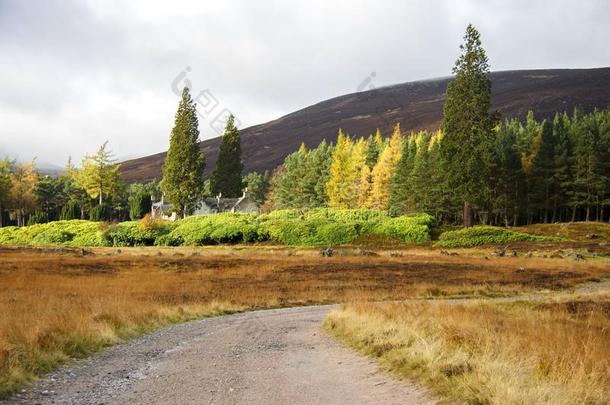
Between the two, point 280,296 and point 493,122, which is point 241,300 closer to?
point 280,296

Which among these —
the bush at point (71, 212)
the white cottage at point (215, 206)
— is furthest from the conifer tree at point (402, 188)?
the bush at point (71, 212)

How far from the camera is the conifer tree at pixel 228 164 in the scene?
91.4m

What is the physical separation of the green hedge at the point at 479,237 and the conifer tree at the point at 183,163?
36.1m

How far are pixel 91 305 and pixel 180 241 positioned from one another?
2008 inches

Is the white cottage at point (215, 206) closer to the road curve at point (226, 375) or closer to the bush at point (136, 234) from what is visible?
the bush at point (136, 234)

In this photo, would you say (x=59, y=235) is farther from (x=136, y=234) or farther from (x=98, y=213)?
(x=98, y=213)

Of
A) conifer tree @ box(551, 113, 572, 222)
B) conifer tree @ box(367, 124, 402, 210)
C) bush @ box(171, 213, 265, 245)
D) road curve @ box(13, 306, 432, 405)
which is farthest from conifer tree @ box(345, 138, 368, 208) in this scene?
road curve @ box(13, 306, 432, 405)

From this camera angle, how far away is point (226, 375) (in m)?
9.52

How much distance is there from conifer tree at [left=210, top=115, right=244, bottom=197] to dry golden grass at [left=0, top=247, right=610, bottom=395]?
140 ft

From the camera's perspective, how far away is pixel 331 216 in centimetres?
7362

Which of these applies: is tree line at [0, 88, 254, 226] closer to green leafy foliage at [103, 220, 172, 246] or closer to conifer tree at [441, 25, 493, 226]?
green leafy foliage at [103, 220, 172, 246]

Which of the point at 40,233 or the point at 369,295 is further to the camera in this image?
the point at 40,233

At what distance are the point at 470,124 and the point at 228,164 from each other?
152 ft

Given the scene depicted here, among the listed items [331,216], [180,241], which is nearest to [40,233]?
[180,241]
